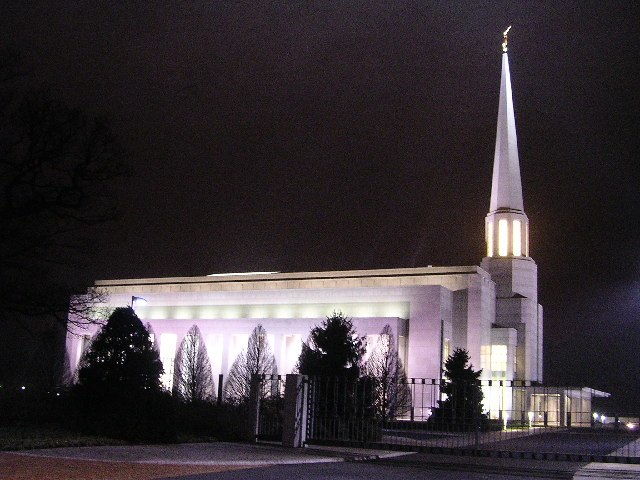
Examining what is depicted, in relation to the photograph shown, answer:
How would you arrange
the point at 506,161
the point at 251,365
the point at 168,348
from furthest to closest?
the point at 506,161, the point at 168,348, the point at 251,365

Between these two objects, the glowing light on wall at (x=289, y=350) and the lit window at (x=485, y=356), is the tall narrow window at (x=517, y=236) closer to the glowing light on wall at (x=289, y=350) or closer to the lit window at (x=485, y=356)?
the lit window at (x=485, y=356)

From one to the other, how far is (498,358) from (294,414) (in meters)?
48.2

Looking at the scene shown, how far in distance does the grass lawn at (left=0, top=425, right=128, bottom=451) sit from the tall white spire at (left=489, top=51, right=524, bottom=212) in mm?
58055

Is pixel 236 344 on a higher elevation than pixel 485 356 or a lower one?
higher

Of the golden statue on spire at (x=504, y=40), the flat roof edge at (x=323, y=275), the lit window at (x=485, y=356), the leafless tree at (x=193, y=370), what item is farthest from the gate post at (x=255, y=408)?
the golden statue on spire at (x=504, y=40)

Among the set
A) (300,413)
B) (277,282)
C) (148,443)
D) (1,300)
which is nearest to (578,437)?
(300,413)

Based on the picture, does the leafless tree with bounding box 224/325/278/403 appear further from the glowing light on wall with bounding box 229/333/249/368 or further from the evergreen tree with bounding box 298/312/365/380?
the evergreen tree with bounding box 298/312/365/380

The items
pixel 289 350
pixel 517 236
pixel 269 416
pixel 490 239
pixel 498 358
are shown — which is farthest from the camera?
pixel 490 239

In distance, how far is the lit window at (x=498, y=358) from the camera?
6488 cm

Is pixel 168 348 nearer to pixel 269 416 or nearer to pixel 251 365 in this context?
pixel 251 365

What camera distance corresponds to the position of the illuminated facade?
60.9 meters

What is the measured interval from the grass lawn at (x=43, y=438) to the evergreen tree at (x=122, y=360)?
2109mm

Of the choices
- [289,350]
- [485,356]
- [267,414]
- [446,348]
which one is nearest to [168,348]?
[289,350]

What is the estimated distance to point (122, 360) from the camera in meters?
22.2
